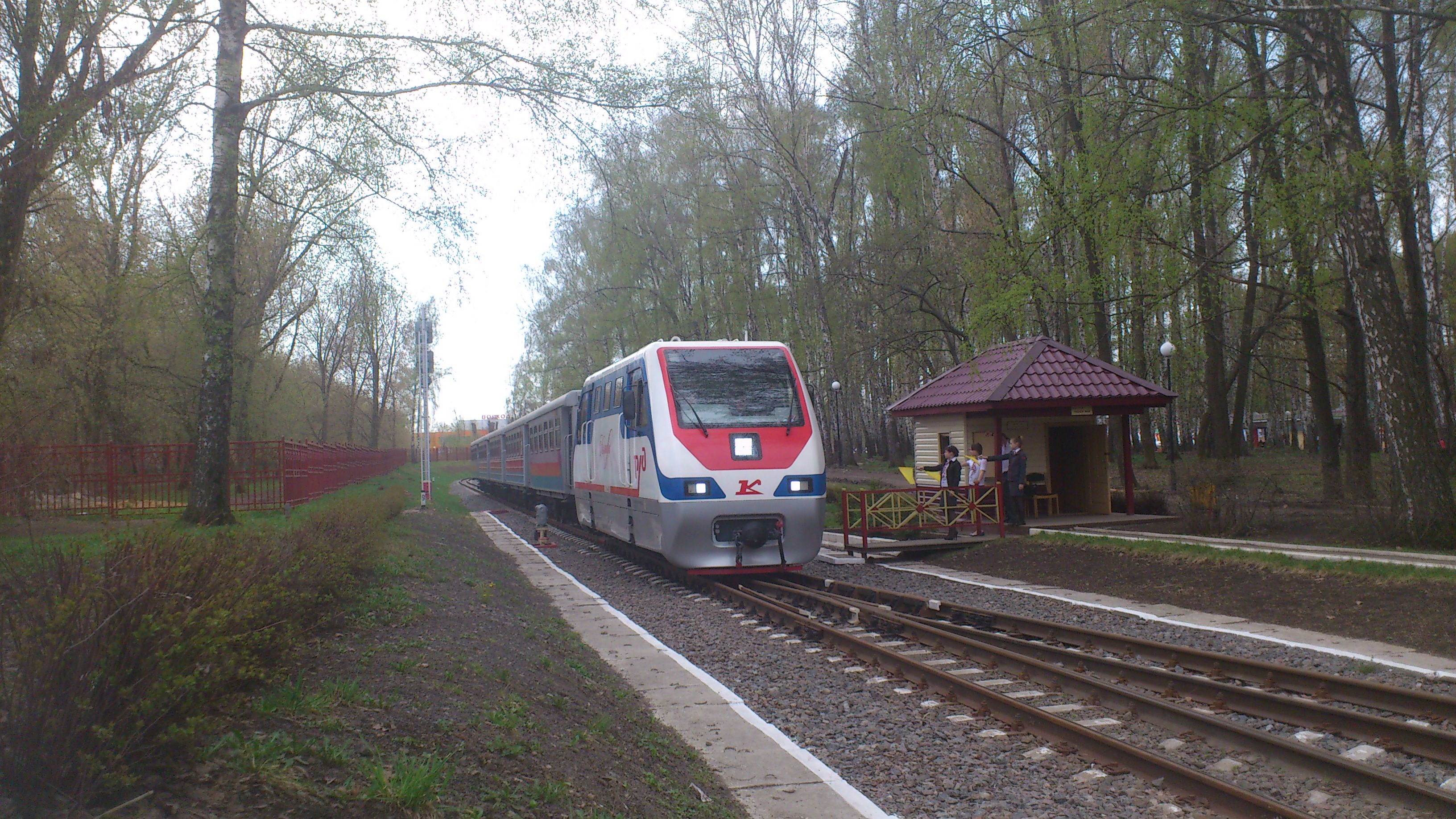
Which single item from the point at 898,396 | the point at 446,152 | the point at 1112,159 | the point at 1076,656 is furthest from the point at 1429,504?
the point at 898,396

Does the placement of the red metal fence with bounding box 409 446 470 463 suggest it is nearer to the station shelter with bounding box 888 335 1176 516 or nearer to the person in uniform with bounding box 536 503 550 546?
the person in uniform with bounding box 536 503 550 546

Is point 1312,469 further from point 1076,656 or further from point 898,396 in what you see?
point 1076,656

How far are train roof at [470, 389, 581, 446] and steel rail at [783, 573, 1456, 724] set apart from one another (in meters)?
9.90

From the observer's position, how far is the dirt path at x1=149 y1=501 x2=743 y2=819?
328 cm

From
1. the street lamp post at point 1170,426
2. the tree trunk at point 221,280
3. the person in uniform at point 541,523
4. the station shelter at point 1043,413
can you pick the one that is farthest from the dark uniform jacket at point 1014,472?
the tree trunk at point 221,280

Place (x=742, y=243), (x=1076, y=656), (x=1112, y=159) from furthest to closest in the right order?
(x=742, y=243), (x=1112, y=159), (x=1076, y=656)

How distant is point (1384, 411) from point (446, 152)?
12.9 metres

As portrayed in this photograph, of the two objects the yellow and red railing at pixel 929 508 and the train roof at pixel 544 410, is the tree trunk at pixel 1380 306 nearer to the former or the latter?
the yellow and red railing at pixel 929 508

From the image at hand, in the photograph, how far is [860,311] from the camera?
25141 mm

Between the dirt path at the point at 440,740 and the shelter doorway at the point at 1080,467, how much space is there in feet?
45.0

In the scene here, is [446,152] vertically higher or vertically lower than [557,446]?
higher

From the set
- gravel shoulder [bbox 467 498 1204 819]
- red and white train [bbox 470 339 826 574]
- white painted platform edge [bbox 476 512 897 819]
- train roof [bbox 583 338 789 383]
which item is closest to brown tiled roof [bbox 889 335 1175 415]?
train roof [bbox 583 338 789 383]

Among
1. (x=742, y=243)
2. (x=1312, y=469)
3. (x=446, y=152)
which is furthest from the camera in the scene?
(x=742, y=243)

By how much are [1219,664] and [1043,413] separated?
1096cm
